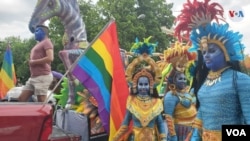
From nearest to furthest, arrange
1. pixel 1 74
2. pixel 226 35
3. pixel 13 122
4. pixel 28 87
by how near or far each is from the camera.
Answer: pixel 13 122
pixel 226 35
pixel 28 87
pixel 1 74

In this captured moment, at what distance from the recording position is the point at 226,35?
3.67 metres

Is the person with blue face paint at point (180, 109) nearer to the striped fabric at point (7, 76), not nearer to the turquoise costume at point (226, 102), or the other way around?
the turquoise costume at point (226, 102)

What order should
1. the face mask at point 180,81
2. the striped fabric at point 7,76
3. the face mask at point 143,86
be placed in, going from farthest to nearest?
1. the striped fabric at point 7,76
2. the face mask at point 180,81
3. the face mask at point 143,86

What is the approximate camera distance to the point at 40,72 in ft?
18.9

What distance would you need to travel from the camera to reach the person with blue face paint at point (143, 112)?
16.0 feet

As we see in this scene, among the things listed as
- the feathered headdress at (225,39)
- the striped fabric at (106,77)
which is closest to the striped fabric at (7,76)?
the striped fabric at (106,77)

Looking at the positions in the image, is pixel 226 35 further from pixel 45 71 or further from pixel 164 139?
pixel 45 71

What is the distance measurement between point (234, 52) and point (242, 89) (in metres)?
0.35

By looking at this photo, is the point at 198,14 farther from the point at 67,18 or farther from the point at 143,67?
the point at 67,18

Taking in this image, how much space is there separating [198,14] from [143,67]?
51.4 inches

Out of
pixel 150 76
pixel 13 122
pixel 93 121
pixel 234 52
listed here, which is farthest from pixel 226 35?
pixel 93 121

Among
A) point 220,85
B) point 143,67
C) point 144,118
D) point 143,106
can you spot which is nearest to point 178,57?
point 143,67

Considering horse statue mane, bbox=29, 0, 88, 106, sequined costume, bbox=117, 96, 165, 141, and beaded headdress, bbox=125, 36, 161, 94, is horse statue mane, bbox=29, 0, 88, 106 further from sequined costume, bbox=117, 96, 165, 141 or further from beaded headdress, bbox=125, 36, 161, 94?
sequined costume, bbox=117, 96, 165, 141

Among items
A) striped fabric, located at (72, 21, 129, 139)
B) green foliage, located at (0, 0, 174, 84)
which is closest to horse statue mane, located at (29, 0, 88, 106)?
striped fabric, located at (72, 21, 129, 139)
